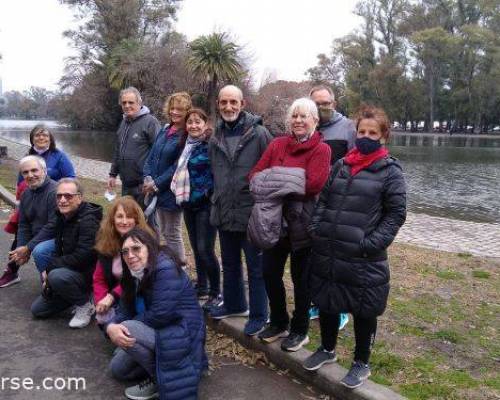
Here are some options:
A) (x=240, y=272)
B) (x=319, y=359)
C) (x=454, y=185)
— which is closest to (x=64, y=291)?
(x=240, y=272)

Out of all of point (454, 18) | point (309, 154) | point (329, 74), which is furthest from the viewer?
point (329, 74)

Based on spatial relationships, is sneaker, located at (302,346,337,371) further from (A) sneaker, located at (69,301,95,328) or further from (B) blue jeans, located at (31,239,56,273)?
(B) blue jeans, located at (31,239,56,273)

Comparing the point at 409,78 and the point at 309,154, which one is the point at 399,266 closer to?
the point at 309,154

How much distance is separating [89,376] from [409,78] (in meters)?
66.4

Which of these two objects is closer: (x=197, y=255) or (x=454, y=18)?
(x=197, y=255)

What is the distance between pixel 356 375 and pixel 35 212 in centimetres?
330

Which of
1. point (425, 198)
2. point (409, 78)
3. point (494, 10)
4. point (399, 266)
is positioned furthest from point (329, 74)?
point (399, 266)

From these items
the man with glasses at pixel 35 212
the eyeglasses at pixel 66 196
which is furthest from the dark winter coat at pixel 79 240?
the man with glasses at pixel 35 212

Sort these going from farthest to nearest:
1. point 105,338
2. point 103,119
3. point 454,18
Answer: point 454,18 → point 103,119 → point 105,338

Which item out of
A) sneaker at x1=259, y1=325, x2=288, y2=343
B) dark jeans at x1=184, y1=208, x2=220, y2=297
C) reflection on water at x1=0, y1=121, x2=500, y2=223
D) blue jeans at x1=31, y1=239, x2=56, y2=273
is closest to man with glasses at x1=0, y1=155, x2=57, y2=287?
blue jeans at x1=31, y1=239, x2=56, y2=273

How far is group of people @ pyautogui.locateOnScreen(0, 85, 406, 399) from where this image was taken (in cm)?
300

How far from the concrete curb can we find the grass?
0.14 meters

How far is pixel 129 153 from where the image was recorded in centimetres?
522

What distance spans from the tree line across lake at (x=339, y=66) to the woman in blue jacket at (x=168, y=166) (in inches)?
1087
